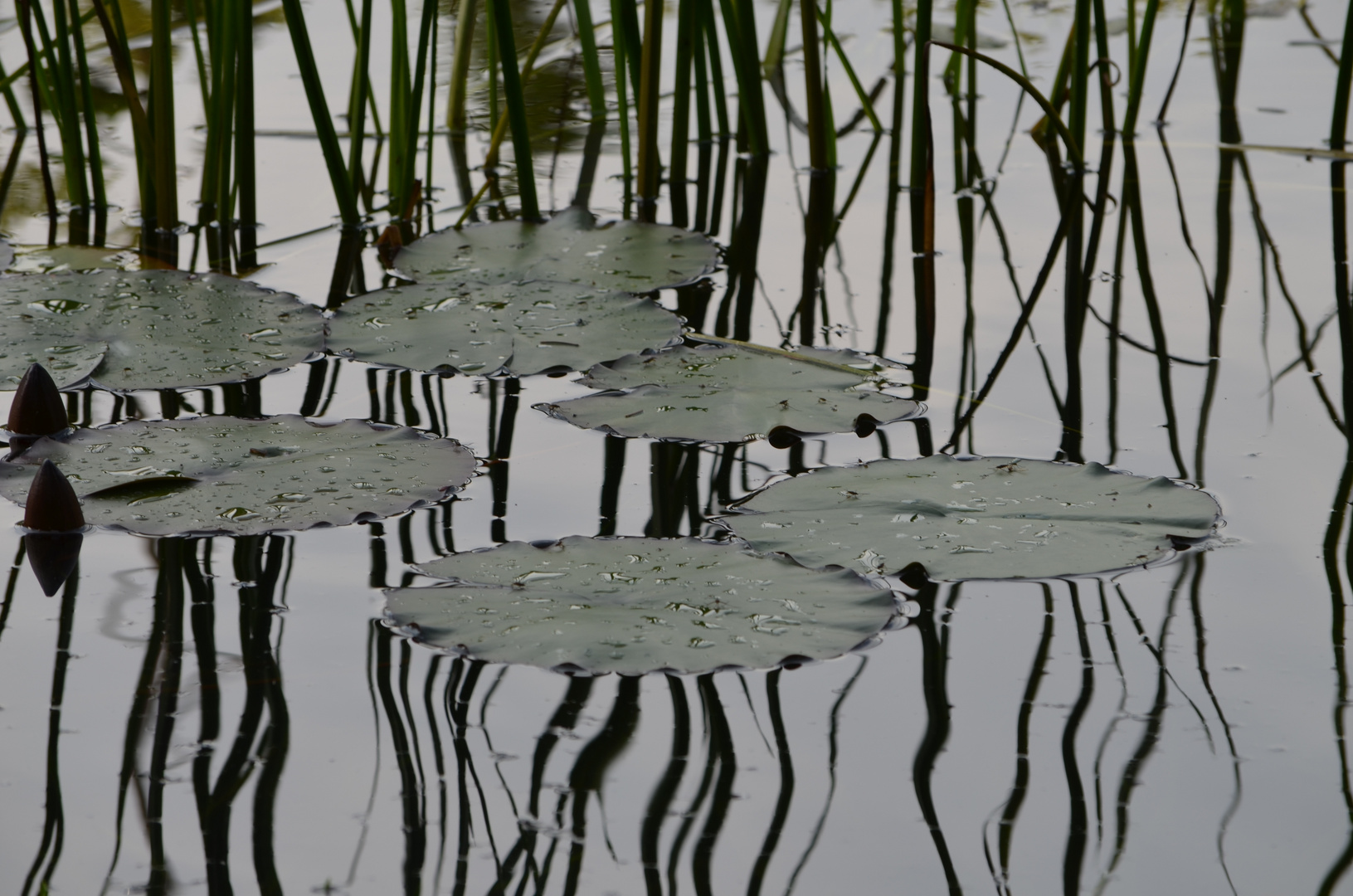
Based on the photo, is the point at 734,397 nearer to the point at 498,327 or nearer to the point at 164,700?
the point at 498,327

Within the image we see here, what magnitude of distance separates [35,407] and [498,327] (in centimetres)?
73

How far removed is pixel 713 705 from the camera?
131 centimetres

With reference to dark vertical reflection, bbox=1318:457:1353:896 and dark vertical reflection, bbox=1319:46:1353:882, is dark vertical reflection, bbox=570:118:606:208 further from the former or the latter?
dark vertical reflection, bbox=1318:457:1353:896

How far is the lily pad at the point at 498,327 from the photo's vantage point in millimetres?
2117

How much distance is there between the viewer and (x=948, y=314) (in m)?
2.42

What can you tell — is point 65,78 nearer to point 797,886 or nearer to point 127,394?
point 127,394

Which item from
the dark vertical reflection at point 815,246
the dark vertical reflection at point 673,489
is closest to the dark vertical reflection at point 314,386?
the dark vertical reflection at point 673,489

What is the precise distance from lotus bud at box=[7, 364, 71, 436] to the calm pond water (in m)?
0.14

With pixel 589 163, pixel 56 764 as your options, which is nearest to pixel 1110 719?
pixel 56 764

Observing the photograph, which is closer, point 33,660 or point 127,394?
point 33,660

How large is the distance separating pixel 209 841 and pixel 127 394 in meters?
1.11

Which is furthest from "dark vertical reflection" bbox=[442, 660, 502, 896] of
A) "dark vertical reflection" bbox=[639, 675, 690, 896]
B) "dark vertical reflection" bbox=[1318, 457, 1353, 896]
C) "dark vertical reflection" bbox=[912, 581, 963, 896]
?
"dark vertical reflection" bbox=[1318, 457, 1353, 896]

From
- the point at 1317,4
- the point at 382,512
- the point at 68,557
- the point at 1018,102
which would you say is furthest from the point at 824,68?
the point at 1317,4

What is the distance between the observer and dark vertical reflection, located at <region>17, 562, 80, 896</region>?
109 cm
